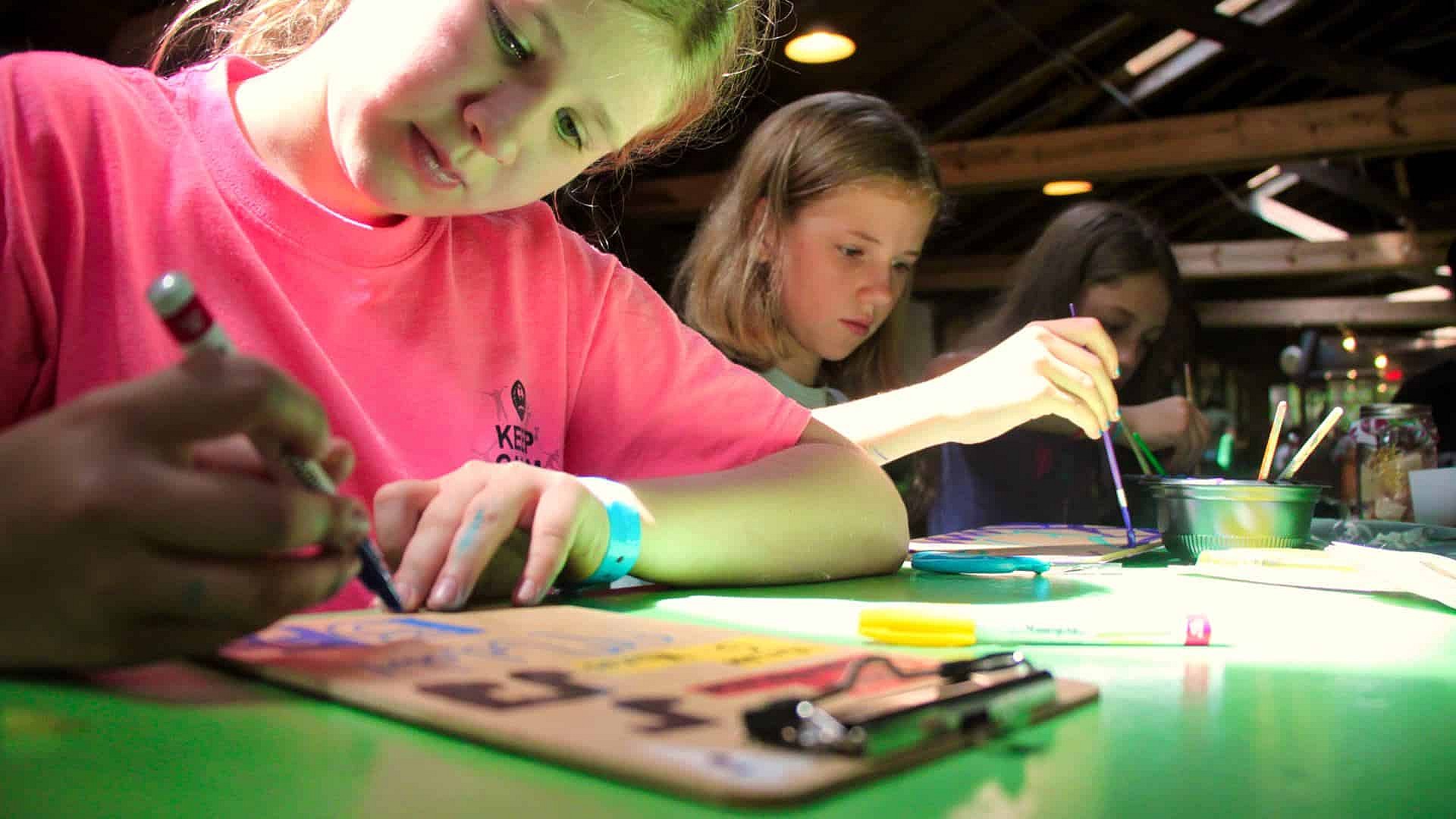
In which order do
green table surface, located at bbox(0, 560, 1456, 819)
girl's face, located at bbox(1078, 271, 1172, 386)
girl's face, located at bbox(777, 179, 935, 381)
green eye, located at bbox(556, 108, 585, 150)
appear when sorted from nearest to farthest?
green table surface, located at bbox(0, 560, 1456, 819) < green eye, located at bbox(556, 108, 585, 150) < girl's face, located at bbox(777, 179, 935, 381) < girl's face, located at bbox(1078, 271, 1172, 386)

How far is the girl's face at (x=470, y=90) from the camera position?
2.41ft

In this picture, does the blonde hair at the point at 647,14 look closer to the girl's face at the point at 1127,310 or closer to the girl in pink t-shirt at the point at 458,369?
the girl in pink t-shirt at the point at 458,369

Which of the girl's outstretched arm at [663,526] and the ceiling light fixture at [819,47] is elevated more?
the ceiling light fixture at [819,47]

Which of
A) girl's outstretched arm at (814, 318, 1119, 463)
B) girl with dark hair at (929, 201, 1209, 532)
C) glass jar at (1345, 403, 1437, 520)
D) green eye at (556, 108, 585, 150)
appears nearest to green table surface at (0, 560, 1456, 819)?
green eye at (556, 108, 585, 150)

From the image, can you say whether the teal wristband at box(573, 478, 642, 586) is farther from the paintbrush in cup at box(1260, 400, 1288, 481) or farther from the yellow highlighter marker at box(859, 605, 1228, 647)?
the paintbrush in cup at box(1260, 400, 1288, 481)

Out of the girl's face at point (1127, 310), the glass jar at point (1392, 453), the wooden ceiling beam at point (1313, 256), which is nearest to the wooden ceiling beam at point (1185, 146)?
the girl's face at point (1127, 310)

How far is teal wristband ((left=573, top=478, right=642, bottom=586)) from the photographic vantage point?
2.36ft

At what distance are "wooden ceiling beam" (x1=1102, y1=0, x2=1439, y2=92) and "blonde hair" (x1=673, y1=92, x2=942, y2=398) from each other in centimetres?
226

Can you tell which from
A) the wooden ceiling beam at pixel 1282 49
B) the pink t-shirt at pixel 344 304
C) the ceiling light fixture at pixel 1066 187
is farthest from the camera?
the ceiling light fixture at pixel 1066 187

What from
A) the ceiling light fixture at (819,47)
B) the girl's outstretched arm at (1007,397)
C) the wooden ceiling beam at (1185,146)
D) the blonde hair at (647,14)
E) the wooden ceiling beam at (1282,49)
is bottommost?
the girl's outstretched arm at (1007,397)

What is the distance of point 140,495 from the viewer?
0.34m

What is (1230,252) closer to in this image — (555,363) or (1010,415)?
(1010,415)

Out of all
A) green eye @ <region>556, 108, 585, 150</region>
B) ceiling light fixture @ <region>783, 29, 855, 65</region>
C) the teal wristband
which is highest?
ceiling light fixture @ <region>783, 29, 855, 65</region>

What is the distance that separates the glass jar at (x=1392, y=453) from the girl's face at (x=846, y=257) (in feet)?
2.37
